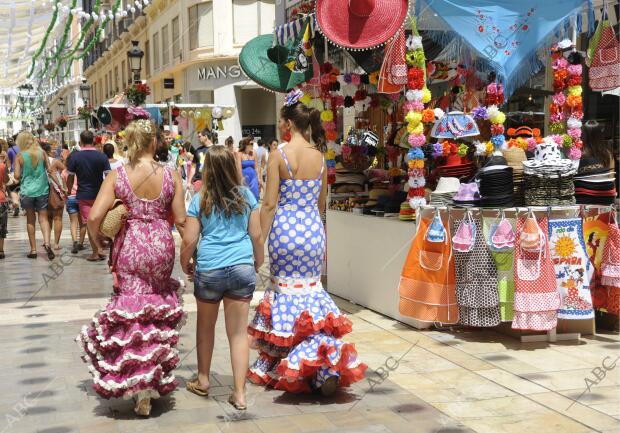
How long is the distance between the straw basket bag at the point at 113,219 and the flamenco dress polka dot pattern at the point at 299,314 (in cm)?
95

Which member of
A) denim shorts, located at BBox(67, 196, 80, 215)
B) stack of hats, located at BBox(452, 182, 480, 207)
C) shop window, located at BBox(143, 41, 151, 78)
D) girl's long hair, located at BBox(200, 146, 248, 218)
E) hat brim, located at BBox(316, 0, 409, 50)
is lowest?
denim shorts, located at BBox(67, 196, 80, 215)

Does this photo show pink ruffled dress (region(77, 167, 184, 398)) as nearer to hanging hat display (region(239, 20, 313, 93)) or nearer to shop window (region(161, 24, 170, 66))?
hanging hat display (region(239, 20, 313, 93))

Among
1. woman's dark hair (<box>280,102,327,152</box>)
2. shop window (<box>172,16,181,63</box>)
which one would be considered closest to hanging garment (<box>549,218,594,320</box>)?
woman's dark hair (<box>280,102,327,152</box>)

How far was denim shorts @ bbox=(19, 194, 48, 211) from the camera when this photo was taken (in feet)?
34.8

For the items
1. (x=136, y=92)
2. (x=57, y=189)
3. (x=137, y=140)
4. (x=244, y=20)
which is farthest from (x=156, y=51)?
(x=137, y=140)

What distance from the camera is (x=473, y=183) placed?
19.8 feet

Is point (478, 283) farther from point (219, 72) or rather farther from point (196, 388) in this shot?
point (219, 72)

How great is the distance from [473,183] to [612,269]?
4.23 ft

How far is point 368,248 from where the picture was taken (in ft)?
22.8

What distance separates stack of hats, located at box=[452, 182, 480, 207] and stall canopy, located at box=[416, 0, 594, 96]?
3.79 feet

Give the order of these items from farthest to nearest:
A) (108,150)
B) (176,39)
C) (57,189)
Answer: (176,39) → (108,150) → (57,189)

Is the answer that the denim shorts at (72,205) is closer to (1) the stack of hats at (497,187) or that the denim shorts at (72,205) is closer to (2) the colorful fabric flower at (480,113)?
(2) the colorful fabric flower at (480,113)

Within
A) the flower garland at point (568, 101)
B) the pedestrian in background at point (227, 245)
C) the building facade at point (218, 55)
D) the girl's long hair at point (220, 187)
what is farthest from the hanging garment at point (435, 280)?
the building facade at point (218, 55)

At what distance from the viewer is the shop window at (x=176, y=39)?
29.2m
